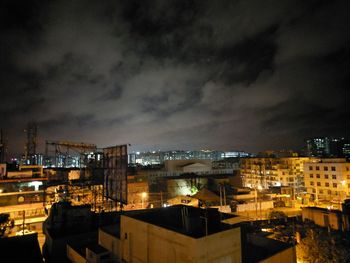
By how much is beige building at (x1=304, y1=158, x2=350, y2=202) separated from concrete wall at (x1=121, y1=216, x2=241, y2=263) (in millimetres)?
36709

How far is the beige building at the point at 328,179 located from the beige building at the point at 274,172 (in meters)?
7.31

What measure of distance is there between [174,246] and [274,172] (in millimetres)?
52246

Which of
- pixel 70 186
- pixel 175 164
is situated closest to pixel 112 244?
pixel 70 186

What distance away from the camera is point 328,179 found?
135ft

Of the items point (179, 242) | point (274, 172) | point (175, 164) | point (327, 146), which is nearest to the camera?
point (179, 242)

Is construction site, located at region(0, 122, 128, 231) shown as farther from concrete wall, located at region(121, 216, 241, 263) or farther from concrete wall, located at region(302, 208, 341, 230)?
concrete wall, located at region(302, 208, 341, 230)

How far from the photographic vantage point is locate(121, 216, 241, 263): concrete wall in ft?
29.8

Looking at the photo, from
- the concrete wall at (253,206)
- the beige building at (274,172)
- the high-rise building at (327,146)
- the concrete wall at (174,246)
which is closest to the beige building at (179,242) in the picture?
the concrete wall at (174,246)

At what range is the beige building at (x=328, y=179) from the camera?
1534 inches

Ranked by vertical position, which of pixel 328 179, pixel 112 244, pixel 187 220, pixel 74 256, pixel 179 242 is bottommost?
pixel 74 256

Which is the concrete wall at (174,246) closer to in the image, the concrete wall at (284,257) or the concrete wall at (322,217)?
the concrete wall at (284,257)

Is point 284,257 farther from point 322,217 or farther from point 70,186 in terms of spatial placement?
point 70,186

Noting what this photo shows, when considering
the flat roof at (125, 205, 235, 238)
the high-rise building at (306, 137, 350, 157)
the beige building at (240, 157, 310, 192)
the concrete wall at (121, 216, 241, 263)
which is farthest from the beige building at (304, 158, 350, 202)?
the high-rise building at (306, 137, 350, 157)

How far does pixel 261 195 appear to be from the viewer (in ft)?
117
